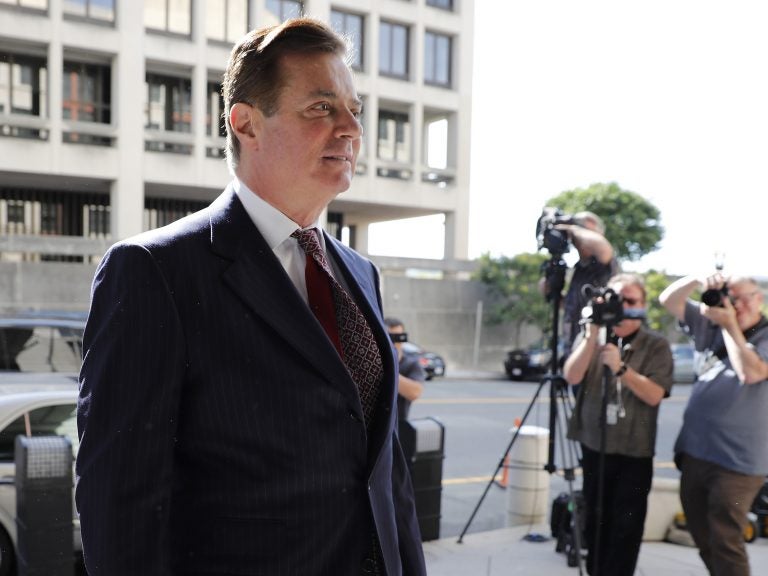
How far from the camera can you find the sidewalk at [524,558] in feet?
17.6

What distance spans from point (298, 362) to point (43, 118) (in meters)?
25.1

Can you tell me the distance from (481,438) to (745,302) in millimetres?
7784

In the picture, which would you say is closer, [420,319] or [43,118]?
[43,118]

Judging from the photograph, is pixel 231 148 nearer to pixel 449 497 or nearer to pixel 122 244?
pixel 122 244

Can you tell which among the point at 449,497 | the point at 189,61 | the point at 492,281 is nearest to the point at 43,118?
the point at 189,61

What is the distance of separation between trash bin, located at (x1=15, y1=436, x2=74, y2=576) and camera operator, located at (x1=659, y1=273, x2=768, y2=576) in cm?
336

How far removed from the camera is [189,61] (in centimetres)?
2528

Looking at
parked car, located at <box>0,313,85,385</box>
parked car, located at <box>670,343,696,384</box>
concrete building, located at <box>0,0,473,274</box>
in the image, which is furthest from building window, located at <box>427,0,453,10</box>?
parked car, located at <box>0,313,85,385</box>

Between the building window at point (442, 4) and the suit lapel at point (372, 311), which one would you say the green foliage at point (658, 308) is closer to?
the building window at point (442, 4)

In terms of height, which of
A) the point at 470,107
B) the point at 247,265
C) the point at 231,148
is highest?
the point at 470,107

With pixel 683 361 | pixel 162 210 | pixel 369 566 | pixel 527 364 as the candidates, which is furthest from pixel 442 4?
pixel 369 566

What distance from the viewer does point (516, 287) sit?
2728 cm

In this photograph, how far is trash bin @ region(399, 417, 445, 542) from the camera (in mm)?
5871

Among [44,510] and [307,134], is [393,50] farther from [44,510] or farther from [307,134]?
[307,134]
